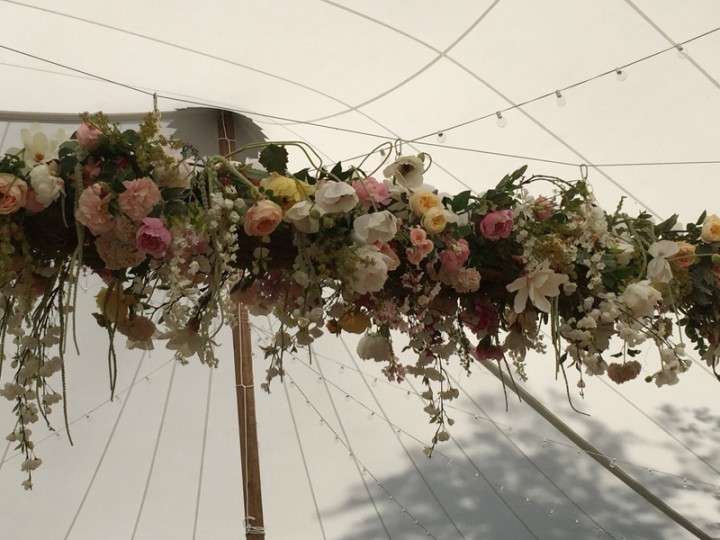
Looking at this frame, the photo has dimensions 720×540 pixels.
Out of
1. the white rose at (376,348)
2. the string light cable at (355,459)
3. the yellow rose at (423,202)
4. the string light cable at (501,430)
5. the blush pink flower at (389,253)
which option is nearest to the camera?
the blush pink flower at (389,253)

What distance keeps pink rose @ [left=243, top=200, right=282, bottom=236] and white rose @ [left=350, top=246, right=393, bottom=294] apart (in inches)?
6.8

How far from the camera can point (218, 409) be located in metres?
4.78

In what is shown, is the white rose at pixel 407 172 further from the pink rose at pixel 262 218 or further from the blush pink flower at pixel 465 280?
the pink rose at pixel 262 218

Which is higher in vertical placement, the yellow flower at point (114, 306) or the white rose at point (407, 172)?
the white rose at point (407, 172)

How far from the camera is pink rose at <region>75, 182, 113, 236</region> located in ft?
4.45

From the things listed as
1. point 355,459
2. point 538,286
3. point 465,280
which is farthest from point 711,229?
point 355,459

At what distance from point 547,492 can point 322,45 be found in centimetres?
290

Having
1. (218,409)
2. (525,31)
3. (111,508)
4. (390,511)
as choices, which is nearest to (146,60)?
(525,31)

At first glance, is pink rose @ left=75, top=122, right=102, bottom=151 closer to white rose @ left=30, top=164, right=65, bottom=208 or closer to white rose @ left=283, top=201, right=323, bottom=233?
white rose @ left=30, top=164, right=65, bottom=208

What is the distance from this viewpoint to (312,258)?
1598mm

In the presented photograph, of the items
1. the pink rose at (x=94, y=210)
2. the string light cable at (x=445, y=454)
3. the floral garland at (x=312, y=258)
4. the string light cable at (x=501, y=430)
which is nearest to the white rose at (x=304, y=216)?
the floral garland at (x=312, y=258)

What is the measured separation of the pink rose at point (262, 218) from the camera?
147cm

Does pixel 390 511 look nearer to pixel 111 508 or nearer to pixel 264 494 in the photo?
pixel 264 494

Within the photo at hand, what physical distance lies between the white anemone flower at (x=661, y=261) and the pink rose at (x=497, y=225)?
0.35 metres
